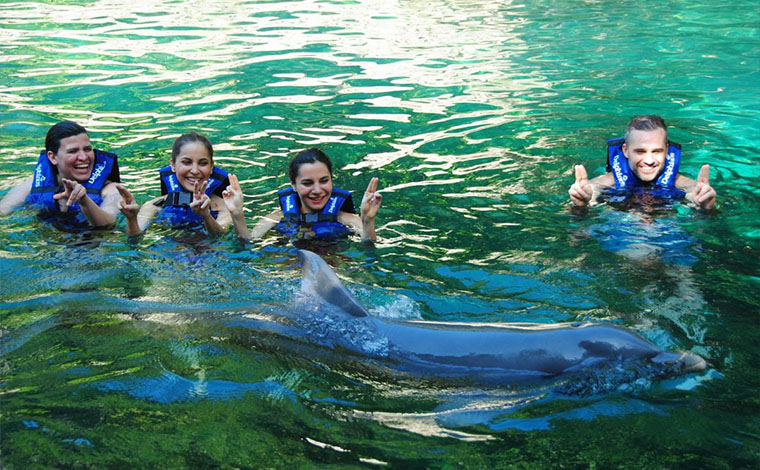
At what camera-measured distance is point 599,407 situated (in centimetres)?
402

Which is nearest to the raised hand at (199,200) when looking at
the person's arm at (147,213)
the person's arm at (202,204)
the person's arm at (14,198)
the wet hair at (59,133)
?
the person's arm at (202,204)

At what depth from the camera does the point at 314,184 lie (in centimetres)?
683

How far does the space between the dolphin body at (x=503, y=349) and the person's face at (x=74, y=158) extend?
13.4 ft

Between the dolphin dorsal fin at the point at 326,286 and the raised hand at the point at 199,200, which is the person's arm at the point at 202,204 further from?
the dolphin dorsal fin at the point at 326,286

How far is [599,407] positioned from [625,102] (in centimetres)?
751

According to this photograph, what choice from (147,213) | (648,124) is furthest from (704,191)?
(147,213)

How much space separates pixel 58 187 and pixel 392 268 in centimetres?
342

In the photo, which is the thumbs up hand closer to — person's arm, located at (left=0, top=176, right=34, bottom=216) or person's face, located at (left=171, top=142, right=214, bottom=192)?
person's face, located at (left=171, top=142, right=214, bottom=192)

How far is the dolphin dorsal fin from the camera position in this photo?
14.2ft

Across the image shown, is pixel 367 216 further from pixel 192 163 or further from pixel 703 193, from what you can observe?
pixel 703 193

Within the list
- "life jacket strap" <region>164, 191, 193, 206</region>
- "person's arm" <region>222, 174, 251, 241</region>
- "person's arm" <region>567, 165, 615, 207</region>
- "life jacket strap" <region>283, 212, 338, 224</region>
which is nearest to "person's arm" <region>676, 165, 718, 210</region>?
"person's arm" <region>567, 165, 615, 207</region>

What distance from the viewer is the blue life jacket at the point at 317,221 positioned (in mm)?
6891

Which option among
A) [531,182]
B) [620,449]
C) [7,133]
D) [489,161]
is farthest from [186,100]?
[620,449]

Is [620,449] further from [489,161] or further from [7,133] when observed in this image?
[7,133]
